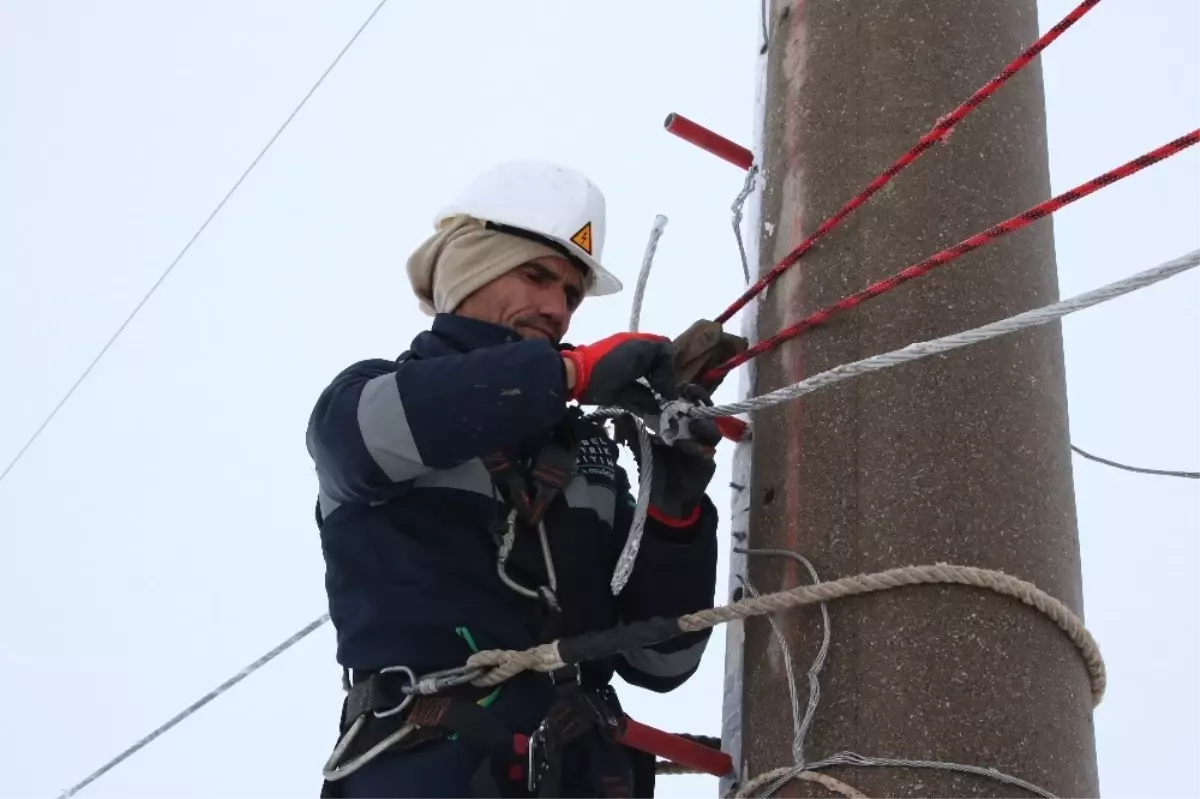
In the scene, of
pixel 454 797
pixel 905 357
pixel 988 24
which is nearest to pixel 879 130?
pixel 988 24

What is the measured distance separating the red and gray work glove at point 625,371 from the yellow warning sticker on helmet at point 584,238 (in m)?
0.55

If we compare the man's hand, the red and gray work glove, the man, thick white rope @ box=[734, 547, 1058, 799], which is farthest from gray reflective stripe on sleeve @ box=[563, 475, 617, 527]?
thick white rope @ box=[734, 547, 1058, 799]

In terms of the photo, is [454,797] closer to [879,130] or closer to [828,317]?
[828,317]

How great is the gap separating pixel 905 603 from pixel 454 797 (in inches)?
30.8

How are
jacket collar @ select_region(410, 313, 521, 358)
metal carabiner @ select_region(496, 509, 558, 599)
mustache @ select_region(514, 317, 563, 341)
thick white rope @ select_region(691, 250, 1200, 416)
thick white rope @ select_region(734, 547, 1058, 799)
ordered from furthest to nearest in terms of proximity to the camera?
mustache @ select_region(514, 317, 563, 341), jacket collar @ select_region(410, 313, 521, 358), metal carabiner @ select_region(496, 509, 558, 599), thick white rope @ select_region(734, 547, 1058, 799), thick white rope @ select_region(691, 250, 1200, 416)

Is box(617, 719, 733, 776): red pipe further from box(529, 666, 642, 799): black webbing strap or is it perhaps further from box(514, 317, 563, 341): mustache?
box(514, 317, 563, 341): mustache

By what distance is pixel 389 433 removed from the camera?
93.6 inches

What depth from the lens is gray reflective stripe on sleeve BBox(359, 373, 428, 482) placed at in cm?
237

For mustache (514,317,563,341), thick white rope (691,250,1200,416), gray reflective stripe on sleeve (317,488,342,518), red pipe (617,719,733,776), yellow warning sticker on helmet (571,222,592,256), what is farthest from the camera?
yellow warning sticker on helmet (571,222,592,256)

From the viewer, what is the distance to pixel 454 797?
7.58 ft

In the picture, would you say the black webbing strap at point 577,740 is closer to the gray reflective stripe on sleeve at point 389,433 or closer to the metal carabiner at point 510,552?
the metal carabiner at point 510,552

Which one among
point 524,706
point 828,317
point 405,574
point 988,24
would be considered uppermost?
point 988,24

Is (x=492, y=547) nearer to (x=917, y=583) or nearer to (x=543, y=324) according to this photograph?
(x=543, y=324)

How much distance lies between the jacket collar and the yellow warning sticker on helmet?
0.91 feet
